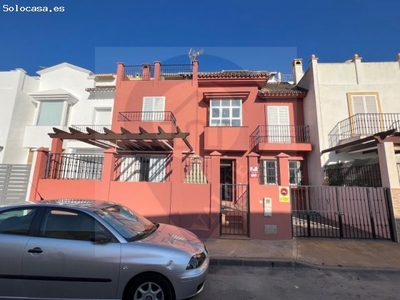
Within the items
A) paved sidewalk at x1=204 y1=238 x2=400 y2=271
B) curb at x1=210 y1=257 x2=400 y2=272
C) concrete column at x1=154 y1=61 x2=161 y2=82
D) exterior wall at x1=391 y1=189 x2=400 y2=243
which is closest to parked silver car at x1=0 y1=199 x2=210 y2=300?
curb at x1=210 y1=257 x2=400 y2=272

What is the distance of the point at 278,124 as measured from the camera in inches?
518

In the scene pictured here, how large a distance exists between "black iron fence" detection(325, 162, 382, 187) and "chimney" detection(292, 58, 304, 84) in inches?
301

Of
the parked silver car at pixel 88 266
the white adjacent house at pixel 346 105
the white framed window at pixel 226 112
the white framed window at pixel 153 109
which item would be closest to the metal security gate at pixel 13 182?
the white framed window at pixel 153 109

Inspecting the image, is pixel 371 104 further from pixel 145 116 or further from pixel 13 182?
pixel 13 182

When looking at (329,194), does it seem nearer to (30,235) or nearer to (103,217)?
(103,217)

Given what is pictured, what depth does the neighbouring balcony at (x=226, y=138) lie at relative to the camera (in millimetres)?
12234

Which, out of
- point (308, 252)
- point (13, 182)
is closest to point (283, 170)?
point (308, 252)

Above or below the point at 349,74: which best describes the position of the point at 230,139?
below

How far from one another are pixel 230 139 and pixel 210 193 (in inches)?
223

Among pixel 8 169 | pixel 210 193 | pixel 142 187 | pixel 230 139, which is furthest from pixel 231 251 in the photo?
pixel 8 169

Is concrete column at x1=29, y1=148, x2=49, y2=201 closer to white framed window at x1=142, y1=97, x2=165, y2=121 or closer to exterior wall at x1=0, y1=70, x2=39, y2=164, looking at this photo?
white framed window at x1=142, y1=97, x2=165, y2=121

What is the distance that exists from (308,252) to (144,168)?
8.25 meters

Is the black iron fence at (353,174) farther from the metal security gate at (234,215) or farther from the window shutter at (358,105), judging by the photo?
the metal security gate at (234,215)

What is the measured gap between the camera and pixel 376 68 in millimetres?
12211
